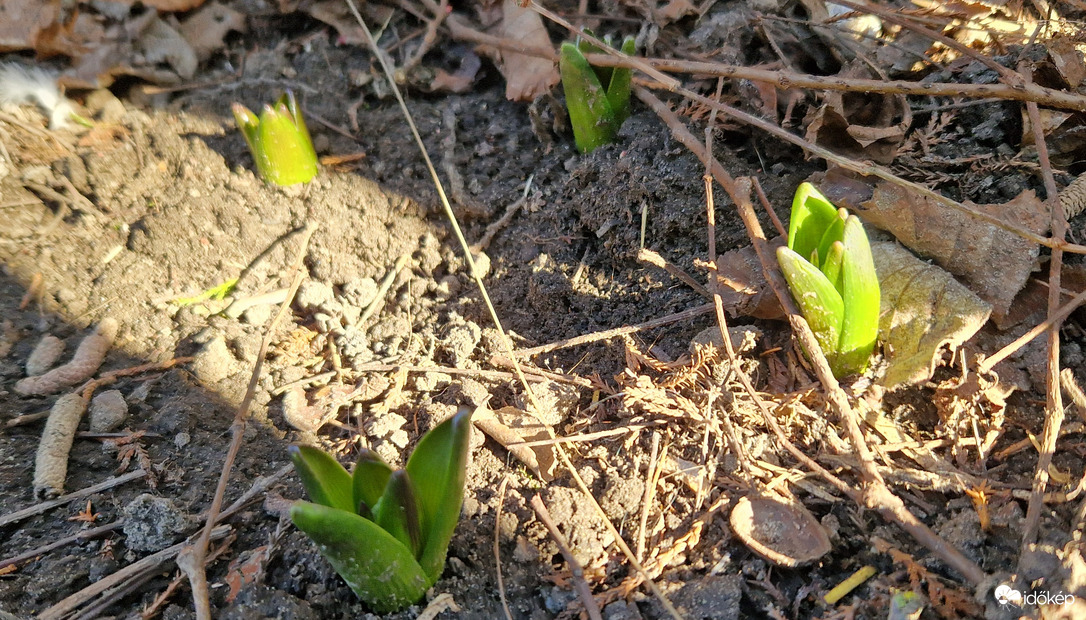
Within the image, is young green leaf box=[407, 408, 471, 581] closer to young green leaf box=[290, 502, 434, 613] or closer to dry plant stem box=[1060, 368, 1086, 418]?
young green leaf box=[290, 502, 434, 613]

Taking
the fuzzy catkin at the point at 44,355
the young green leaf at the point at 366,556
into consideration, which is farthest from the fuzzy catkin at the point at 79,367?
the young green leaf at the point at 366,556

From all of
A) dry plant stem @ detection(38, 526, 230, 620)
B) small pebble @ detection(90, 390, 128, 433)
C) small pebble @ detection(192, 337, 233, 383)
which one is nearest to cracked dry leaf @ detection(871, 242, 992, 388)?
dry plant stem @ detection(38, 526, 230, 620)

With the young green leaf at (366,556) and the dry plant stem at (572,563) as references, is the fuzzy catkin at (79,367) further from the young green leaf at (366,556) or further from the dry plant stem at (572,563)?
the dry plant stem at (572,563)

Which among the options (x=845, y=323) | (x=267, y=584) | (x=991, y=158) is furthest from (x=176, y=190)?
(x=991, y=158)

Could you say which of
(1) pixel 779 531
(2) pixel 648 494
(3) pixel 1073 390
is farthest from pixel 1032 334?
(2) pixel 648 494

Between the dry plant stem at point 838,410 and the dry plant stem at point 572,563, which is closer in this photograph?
the dry plant stem at point 838,410

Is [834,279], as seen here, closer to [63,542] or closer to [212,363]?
[212,363]
